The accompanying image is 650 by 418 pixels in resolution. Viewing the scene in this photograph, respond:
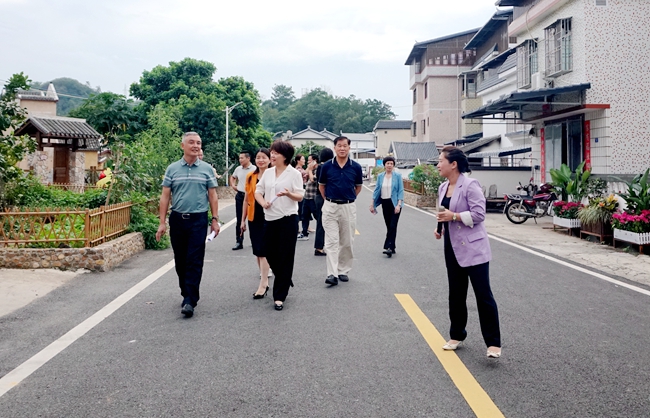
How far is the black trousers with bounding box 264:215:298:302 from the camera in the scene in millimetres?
6926

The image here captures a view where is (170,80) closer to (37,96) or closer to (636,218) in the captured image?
(37,96)

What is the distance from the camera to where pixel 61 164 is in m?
24.0

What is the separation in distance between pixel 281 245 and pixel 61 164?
19.6 m

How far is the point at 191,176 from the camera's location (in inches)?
264

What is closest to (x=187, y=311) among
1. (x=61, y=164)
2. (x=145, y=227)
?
(x=145, y=227)

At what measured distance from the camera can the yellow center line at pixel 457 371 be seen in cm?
388

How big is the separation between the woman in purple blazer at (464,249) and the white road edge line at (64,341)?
3155 millimetres

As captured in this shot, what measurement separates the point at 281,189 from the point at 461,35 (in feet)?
156

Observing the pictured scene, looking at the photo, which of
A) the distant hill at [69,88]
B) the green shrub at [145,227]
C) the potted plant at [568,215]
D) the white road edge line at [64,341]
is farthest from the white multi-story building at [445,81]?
the distant hill at [69,88]

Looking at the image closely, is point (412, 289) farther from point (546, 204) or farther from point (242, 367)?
point (546, 204)

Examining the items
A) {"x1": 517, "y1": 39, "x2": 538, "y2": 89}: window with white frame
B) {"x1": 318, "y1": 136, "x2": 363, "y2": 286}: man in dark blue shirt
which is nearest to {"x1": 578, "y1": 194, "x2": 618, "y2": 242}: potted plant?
{"x1": 318, "y1": 136, "x2": 363, "y2": 286}: man in dark blue shirt

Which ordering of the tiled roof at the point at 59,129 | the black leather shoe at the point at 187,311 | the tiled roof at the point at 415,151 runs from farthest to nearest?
the tiled roof at the point at 415,151 → the tiled roof at the point at 59,129 → the black leather shoe at the point at 187,311

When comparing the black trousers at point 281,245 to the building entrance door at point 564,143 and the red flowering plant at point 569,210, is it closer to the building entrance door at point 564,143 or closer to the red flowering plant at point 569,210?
the red flowering plant at point 569,210

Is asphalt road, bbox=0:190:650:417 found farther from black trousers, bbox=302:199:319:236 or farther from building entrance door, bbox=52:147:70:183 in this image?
building entrance door, bbox=52:147:70:183
